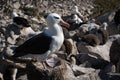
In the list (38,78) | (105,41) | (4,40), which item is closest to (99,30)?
(105,41)

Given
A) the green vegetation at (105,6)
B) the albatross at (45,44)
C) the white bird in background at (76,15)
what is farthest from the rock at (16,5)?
the albatross at (45,44)

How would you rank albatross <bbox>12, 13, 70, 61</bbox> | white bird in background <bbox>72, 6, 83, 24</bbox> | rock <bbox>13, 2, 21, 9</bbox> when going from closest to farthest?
1. albatross <bbox>12, 13, 70, 61</bbox>
2. white bird in background <bbox>72, 6, 83, 24</bbox>
3. rock <bbox>13, 2, 21, 9</bbox>

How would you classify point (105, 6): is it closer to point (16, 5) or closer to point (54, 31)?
point (16, 5)

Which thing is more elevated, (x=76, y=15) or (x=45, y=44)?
(x=45, y=44)

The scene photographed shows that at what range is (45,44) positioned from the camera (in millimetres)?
16906

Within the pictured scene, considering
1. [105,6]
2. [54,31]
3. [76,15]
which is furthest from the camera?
[105,6]

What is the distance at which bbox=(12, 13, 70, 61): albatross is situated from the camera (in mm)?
16734

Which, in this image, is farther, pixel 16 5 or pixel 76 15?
pixel 16 5

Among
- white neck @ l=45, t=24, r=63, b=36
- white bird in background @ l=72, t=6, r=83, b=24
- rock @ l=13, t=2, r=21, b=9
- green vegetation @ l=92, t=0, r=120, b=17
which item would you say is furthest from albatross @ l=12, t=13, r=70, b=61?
green vegetation @ l=92, t=0, r=120, b=17

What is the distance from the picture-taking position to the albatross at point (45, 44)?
16734mm

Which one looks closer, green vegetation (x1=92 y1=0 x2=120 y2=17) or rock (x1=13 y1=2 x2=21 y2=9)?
rock (x1=13 y1=2 x2=21 y2=9)

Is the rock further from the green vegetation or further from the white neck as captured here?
the white neck

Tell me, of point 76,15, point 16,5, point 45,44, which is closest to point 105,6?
point 76,15

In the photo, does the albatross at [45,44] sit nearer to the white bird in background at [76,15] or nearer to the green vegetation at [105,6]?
the white bird in background at [76,15]
